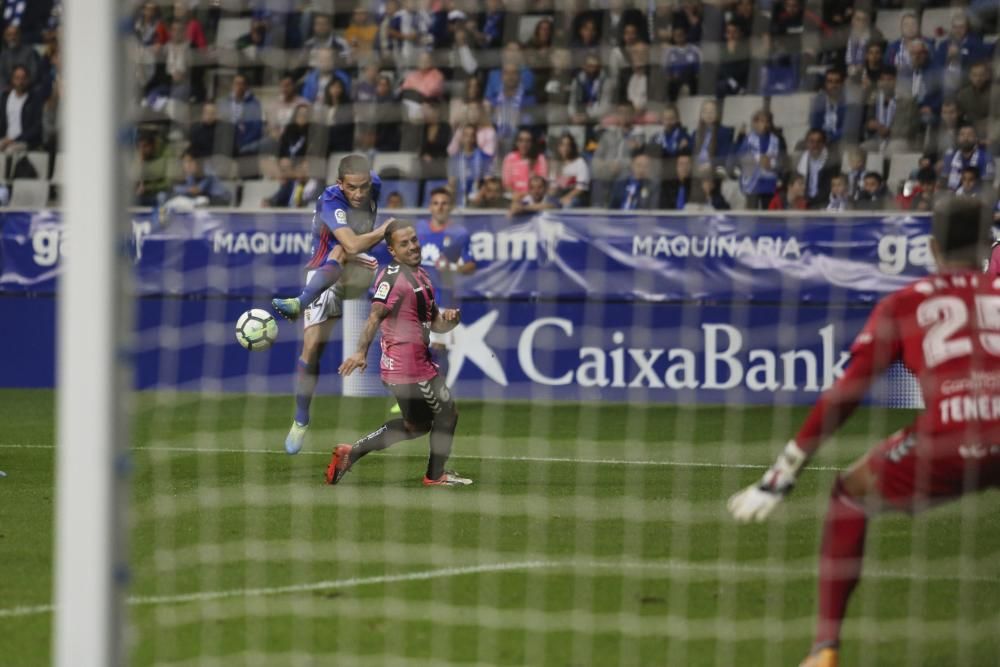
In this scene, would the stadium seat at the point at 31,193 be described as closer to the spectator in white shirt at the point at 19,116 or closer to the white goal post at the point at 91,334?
the spectator in white shirt at the point at 19,116

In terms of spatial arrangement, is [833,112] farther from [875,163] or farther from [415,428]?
[415,428]

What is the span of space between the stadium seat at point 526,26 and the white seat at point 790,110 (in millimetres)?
2744

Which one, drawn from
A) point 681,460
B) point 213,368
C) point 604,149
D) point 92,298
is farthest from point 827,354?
point 92,298

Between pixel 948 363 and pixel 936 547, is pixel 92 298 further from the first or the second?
pixel 936 547

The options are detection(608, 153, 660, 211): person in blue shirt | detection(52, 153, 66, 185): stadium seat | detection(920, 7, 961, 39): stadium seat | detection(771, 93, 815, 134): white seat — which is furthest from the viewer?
detection(52, 153, 66, 185): stadium seat

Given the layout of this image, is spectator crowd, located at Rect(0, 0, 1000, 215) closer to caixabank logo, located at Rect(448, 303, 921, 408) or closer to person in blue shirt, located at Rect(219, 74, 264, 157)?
person in blue shirt, located at Rect(219, 74, 264, 157)

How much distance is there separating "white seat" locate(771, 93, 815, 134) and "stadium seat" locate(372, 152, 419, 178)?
12.3 ft

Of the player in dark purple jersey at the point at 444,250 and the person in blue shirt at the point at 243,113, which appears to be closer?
the person in blue shirt at the point at 243,113

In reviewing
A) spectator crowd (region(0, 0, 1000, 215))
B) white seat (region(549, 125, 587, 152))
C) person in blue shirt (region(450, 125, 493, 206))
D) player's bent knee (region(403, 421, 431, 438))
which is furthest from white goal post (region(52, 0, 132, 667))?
person in blue shirt (region(450, 125, 493, 206))

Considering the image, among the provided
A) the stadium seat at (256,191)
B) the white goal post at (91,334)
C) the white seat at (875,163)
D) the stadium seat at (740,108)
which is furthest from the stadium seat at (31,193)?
the white goal post at (91,334)

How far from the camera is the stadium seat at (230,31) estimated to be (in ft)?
48.5

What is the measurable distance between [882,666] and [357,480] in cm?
481

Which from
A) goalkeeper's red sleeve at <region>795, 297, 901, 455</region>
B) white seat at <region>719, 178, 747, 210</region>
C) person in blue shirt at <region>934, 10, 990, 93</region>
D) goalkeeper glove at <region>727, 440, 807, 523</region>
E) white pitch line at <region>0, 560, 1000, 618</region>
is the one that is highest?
person in blue shirt at <region>934, 10, 990, 93</region>

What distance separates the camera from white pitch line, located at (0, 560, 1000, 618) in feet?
20.1
